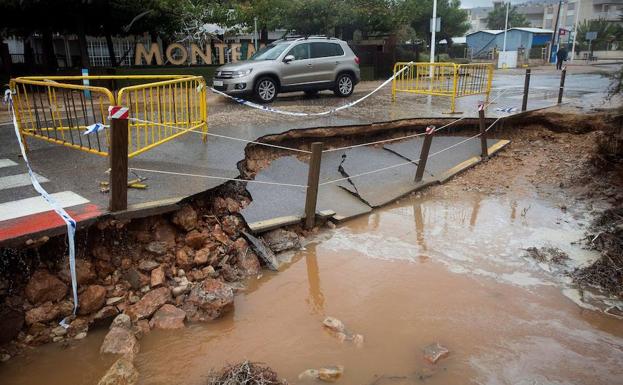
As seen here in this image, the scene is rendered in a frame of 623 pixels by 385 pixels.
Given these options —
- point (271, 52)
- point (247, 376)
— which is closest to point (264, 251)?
A: point (247, 376)

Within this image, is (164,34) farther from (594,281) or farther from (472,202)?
(594,281)

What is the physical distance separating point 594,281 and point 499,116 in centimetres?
662

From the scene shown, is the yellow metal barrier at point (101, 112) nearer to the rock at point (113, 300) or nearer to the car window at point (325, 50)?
the rock at point (113, 300)

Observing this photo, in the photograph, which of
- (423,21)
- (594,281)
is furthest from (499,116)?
(423,21)

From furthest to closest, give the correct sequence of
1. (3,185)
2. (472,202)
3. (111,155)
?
1. (472,202)
2. (3,185)
3. (111,155)

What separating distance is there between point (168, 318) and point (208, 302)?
426 millimetres

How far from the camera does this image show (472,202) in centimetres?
880

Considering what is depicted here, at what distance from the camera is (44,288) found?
4535 mm

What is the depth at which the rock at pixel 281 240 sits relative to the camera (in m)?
6.55

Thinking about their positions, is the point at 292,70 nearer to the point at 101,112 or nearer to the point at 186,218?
the point at 101,112

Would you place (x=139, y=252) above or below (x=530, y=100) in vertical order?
below

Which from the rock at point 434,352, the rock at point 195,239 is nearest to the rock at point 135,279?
the rock at point 195,239

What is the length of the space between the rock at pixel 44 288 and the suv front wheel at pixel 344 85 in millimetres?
11473

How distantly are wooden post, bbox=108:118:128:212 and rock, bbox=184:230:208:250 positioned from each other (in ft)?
2.96
